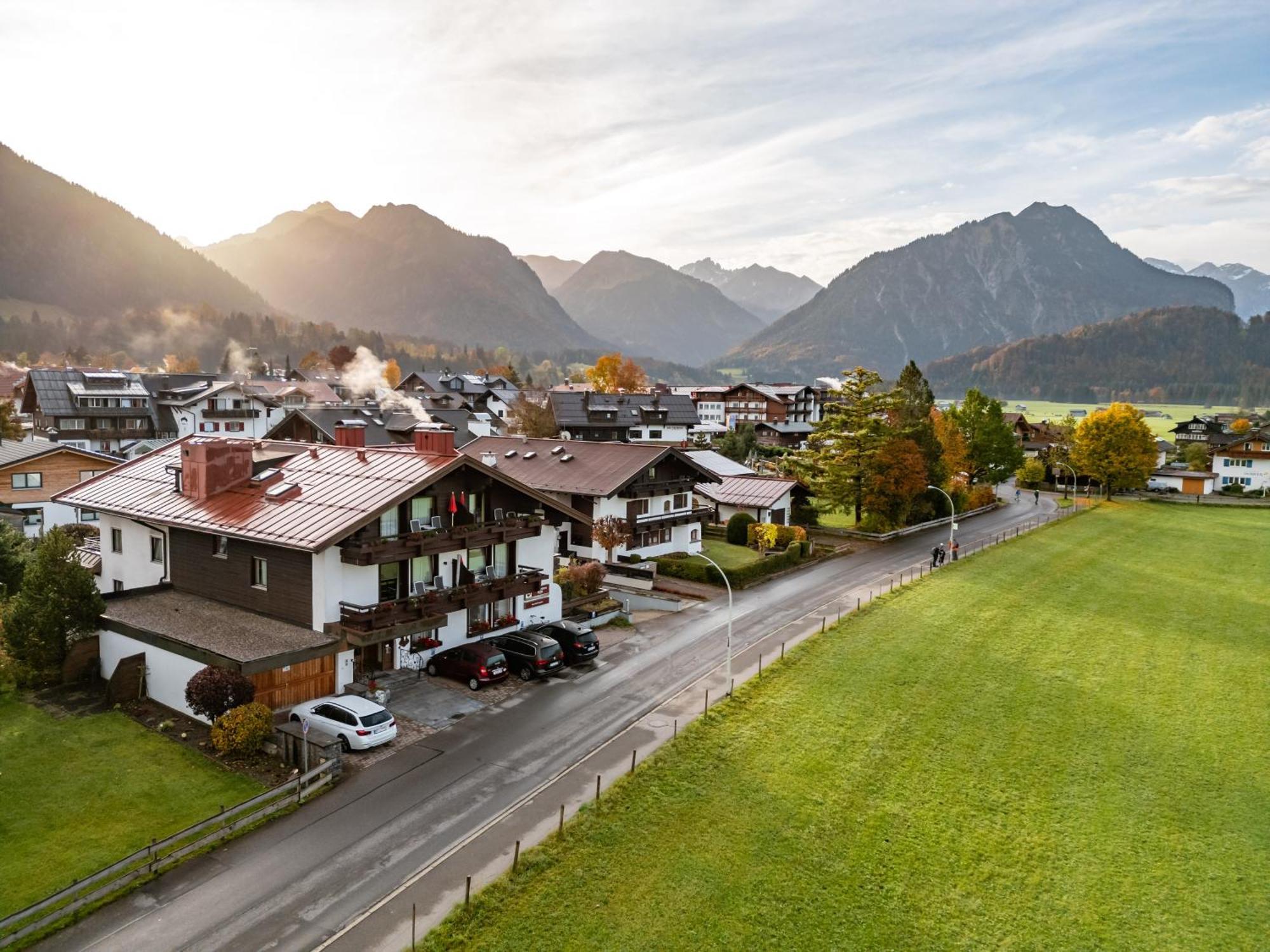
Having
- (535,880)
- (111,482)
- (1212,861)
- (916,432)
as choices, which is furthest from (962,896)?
(916,432)

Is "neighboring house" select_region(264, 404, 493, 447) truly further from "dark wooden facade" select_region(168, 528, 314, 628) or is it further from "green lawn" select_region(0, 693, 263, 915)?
"green lawn" select_region(0, 693, 263, 915)

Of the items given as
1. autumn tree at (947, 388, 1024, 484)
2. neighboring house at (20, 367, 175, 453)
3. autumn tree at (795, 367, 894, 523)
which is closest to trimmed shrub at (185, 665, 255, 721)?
autumn tree at (795, 367, 894, 523)

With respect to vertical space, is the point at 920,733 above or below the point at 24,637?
below

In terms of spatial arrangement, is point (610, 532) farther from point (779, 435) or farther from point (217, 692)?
point (779, 435)

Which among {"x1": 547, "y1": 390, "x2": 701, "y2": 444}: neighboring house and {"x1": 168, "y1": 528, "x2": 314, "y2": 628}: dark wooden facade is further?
{"x1": 547, "y1": 390, "x2": 701, "y2": 444}: neighboring house

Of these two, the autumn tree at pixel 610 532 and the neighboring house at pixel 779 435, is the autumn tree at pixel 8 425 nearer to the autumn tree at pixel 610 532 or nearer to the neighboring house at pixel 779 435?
the autumn tree at pixel 610 532

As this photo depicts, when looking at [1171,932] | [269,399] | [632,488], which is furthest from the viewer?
[269,399]

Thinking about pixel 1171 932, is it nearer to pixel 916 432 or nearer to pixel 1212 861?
pixel 1212 861

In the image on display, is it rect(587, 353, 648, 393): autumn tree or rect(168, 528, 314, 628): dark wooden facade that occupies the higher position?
rect(587, 353, 648, 393): autumn tree
